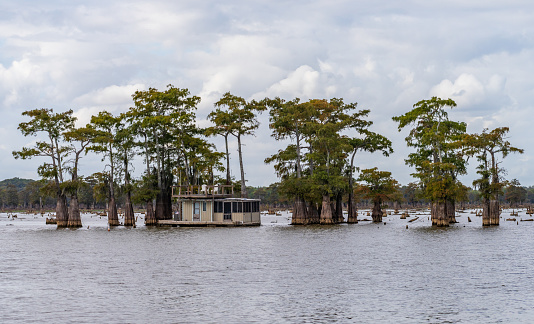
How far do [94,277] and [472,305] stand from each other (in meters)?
23.1

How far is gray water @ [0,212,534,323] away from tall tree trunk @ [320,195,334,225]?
30.3 meters

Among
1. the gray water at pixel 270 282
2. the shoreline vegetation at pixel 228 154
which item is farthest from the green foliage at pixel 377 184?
the gray water at pixel 270 282

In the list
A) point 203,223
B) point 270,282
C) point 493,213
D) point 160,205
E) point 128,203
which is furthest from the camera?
point 160,205

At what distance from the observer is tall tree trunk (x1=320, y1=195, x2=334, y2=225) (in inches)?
3686

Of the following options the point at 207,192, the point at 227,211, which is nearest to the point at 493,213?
the point at 227,211

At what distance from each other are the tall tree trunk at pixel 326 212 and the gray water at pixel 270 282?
30.3 meters

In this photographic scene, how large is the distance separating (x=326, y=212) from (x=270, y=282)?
5785 centimetres

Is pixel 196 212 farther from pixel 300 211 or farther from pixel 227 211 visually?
pixel 300 211

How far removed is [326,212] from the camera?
308 ft

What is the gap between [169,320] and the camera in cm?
2653

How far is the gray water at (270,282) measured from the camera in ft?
90.7

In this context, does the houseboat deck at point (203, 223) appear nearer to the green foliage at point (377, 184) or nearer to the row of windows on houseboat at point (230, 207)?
Result: the row of windows on houseboat at point (230, 207)

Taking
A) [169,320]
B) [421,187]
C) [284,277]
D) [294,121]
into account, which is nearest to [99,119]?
[294,121]

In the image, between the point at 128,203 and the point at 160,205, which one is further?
the point at 160,205
